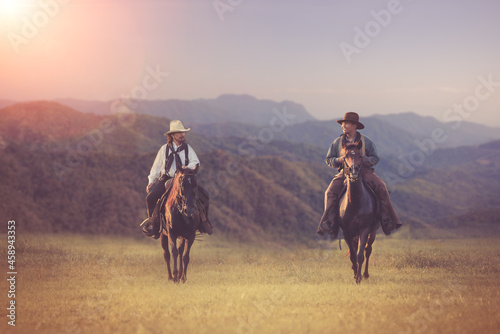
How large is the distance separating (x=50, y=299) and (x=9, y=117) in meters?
86.1

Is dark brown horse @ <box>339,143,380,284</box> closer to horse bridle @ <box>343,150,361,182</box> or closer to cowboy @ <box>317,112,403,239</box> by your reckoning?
horse bridle @ <box>343,150,361,182</box>

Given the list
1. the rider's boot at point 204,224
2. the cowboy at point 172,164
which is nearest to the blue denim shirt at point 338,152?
the cowboy at point 172,164

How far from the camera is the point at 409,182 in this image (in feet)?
298

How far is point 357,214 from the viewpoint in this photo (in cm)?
1314

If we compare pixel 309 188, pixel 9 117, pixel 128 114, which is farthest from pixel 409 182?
pixel 9 117

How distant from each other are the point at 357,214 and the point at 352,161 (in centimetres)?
172

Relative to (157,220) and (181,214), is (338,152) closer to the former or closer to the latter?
(181,214)

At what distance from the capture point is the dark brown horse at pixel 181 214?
12789 millimetres

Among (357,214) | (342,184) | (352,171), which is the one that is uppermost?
(352,171)

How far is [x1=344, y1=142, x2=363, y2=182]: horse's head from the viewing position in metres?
12.1

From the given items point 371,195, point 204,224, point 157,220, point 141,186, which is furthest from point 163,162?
point 141,186

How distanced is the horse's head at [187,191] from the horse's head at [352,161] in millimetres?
3824

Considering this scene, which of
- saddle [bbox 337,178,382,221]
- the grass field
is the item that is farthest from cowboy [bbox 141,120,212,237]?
saddle [bbox 337,178,382,221]

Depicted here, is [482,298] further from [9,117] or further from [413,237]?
[9,117]
